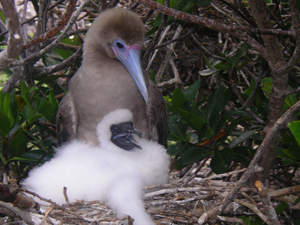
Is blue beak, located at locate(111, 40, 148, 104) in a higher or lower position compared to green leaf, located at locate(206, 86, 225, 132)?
higher

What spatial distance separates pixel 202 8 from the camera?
2648 millimetres

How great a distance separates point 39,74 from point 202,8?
56.3 inches

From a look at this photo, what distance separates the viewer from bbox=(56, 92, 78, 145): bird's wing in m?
2.19

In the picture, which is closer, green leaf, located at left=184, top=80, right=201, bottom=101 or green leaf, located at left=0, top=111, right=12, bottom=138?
green leaf, located at left=0, top=111, right=12, bottom=138

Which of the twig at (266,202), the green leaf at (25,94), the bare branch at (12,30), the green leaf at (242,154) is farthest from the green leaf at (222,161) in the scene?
the bare branch at (12,30)

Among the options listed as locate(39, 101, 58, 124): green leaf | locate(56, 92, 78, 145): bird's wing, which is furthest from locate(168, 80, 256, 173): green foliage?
locate(39, 101, 58, 124): green leaf

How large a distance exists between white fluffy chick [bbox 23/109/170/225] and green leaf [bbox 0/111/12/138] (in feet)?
0.95

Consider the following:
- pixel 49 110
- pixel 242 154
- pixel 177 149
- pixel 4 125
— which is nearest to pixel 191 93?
pixel 177 149

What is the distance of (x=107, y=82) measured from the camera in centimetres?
207

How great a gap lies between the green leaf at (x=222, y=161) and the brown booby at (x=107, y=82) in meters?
0.56

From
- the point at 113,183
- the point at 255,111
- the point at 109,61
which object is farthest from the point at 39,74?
the point at 255,111

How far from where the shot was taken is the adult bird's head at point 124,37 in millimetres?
1986

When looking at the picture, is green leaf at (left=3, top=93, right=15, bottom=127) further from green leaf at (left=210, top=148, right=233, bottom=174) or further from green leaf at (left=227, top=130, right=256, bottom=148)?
green leaf at (left=227, top=130, right=256, bottom=148)

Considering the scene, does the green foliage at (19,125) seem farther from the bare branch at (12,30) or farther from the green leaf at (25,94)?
the bare branch at (12,30)
